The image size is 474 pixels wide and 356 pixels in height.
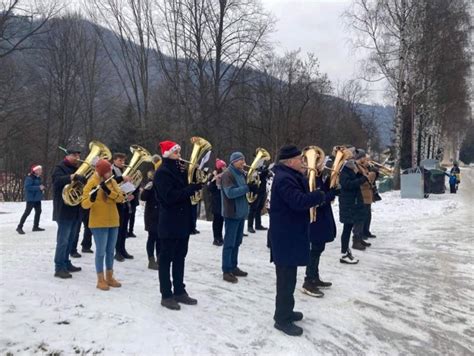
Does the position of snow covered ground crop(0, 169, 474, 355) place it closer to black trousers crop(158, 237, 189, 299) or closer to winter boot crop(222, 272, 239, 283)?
winter boot crop(222, 272, 239, 283)

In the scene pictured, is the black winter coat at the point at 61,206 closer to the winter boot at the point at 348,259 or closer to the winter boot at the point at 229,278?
the winter boot at the point at 229,278

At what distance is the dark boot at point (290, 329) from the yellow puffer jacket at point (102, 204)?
261 cm

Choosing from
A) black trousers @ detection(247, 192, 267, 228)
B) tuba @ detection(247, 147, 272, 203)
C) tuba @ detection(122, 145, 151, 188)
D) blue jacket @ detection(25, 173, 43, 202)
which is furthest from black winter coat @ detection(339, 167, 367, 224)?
blue jacket @ detection(25, 173, 43, 202)

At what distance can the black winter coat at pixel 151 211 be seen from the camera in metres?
7.17

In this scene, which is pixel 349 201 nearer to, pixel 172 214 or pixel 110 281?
pixel 172 214

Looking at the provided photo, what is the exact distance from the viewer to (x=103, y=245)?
19.0 feet

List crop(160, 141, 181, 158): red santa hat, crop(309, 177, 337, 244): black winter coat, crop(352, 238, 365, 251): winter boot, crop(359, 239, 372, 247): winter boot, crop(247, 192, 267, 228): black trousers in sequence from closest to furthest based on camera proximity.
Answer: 1. crop(160, 141, 181, 158): red santa hat
2. crop(309, 177, 337, 244): black winter coat
3. crop(352, 238, 365, 251): winter boot
4. crop(359, 239, 372, 247): winter boot
5. crop(247, 192, 267, 228): black trousers

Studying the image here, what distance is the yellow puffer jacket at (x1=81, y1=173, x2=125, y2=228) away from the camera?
5.76m

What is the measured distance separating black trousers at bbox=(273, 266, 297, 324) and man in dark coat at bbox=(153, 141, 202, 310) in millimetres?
1201

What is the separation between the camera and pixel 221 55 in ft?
75.7

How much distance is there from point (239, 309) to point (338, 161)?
102 inches

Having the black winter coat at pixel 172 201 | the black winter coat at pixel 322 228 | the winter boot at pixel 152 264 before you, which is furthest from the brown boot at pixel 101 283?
the black winter coat at pixel 322 228

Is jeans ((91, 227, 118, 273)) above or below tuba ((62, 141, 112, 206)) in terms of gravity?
below

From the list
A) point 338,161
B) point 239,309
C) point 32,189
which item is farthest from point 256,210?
point 239,309
